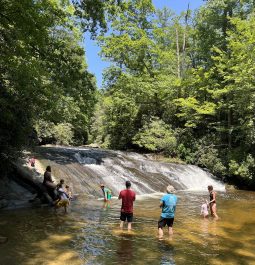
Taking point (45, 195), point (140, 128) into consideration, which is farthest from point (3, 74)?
point (140, 128)

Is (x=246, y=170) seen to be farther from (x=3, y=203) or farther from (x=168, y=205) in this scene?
(x=3, y=203)

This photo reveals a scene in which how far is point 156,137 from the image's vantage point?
1368 inches

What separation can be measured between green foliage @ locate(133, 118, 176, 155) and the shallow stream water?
17.8 m

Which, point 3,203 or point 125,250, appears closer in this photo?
point 125,250

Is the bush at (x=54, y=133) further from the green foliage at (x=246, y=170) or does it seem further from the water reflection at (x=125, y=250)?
the water reflection at (x=125, y=250)

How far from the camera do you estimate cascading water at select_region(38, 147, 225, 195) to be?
63.5ft

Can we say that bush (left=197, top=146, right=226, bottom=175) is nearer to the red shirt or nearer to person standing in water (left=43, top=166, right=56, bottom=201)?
person standing in water (left=43, top=166, right=56, bottom=201)

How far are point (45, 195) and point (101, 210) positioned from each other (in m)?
2.43

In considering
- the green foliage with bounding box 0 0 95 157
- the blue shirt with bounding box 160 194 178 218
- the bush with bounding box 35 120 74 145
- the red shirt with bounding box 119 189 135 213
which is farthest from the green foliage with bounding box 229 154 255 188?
the bush with bounding box 35 120 74 145

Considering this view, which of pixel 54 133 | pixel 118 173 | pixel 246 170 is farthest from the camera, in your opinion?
pixel 54 133

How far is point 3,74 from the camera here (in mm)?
14852

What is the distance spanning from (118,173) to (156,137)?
1348 centimetres

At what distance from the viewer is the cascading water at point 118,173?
Answer: 63.5 feet

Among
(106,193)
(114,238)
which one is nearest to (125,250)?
(114,238)
